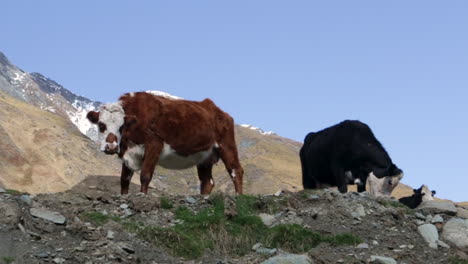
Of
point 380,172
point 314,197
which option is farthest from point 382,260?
point 380,172

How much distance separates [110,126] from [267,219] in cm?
467

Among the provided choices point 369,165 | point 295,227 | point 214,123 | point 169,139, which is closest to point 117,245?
point 295,227

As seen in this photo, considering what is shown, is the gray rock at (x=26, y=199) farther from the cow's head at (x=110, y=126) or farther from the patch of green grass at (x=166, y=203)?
the cow's head at (x=110, y=126)

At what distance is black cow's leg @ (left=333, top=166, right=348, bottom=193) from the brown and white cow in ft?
12.0

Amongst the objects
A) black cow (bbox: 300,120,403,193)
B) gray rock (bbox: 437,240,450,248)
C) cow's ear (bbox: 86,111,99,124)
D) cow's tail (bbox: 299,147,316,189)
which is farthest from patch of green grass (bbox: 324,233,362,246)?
cow's tail (bbox: 299,147,316,189)

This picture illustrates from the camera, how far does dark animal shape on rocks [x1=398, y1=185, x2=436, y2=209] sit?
22.4m

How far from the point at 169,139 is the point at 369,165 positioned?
263 inches

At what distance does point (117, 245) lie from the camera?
1367 centimetres

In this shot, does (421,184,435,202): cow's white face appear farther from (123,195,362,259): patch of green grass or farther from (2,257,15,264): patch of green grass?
(2,257,15,264): patch of green grass

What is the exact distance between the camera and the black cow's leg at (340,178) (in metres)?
22.1

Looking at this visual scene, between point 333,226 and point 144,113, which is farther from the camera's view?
point 144,113

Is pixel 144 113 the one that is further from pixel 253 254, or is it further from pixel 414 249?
pixel 414 249

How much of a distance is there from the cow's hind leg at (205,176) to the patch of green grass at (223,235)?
13.5 ft

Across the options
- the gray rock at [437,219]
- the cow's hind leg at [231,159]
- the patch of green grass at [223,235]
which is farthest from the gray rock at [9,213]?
the gray rock at [437,219]
